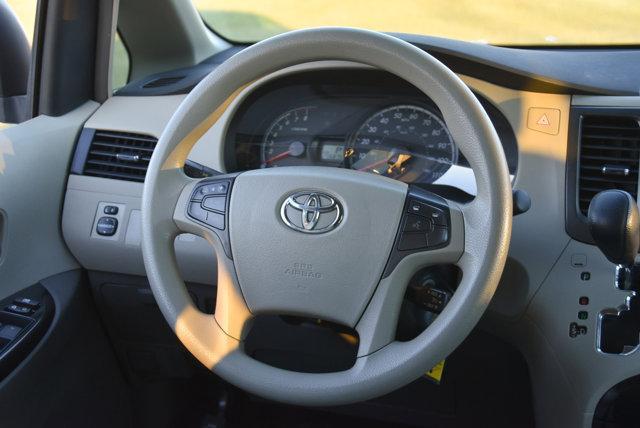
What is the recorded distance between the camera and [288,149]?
6.22 feet

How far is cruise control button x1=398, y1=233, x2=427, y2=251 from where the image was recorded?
1278 mm

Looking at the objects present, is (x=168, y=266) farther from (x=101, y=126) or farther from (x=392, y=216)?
(x=101, y=126)

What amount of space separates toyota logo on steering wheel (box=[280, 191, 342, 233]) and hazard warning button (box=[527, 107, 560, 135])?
1.88ft

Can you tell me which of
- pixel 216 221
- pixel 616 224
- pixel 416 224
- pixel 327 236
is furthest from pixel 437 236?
pixel 216 221

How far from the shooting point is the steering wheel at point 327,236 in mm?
1212

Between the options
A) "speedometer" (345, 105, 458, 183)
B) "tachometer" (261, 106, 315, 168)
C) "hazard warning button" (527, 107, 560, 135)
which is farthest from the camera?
"tachometer" (261, 106, 315, 168)

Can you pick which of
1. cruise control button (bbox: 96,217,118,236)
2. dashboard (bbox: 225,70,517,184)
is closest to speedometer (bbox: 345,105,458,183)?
dashboard (bbox: 225,70,517,184)

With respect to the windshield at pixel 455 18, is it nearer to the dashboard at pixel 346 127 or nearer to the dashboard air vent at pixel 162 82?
the dashboard at pixel 346 127

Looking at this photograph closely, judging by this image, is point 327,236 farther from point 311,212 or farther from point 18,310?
point 18,310

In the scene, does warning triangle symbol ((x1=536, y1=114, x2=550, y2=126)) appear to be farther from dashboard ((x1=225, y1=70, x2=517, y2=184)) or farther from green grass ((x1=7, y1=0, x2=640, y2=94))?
green grass ((x1=7, y1=0, x2=640, y2=94))

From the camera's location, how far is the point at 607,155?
5.23 ft

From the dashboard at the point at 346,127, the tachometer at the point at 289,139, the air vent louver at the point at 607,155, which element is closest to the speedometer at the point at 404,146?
the dashboard at the point at 346,127

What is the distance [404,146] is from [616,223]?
2.15ft

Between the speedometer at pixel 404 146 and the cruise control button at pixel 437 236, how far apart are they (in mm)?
467
